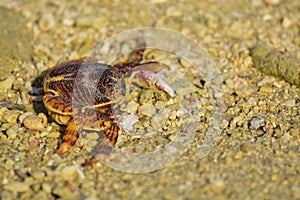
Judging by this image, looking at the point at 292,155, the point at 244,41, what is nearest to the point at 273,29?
the point at 244,41

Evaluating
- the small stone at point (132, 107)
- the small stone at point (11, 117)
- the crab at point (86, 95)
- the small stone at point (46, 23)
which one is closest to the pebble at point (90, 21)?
the small stone at point (46, 23)

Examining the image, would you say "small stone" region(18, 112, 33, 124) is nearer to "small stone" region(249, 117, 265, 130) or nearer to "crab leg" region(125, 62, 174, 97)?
"crab leg" region(125, 62, 174, 97)

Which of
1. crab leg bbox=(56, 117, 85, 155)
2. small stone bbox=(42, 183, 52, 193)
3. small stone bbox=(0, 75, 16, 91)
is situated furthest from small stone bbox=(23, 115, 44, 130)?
small stone bbox=(42, 183, 52, 193)

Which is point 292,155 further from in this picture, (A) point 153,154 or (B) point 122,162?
(B) point 122,162

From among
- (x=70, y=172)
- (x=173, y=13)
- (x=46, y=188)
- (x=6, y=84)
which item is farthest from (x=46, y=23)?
(x=46, y=188)

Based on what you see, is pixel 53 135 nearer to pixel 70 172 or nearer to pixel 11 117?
pixel 11 117

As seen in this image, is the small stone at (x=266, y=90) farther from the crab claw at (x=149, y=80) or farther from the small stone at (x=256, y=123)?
the crab claw at (x=149, y=80)
